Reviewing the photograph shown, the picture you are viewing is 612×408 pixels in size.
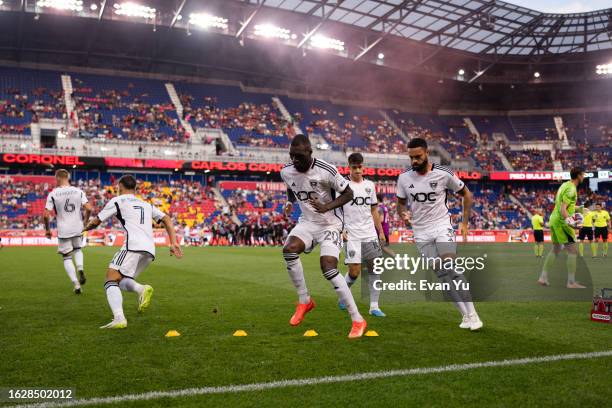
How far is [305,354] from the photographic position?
545 centimetres

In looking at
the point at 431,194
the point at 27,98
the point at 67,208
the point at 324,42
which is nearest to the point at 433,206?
the point at 431,194

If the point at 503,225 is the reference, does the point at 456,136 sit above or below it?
above

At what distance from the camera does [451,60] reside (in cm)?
6031

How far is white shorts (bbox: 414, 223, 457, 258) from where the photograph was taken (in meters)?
7.01

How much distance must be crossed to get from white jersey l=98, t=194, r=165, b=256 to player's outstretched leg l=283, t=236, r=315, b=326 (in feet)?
6.62

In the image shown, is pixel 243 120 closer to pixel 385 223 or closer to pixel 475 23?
pixel 475 23

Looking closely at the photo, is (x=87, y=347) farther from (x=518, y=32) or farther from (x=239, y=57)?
(x=518, y=32)

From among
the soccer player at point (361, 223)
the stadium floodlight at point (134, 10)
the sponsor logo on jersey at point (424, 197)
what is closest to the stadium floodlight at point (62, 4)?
the stadium floodlight at point (134, 10)

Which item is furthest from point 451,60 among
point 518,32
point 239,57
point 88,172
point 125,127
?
point 88,172

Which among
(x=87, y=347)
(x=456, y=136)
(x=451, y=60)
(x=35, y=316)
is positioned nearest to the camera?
(x=87, y=347)

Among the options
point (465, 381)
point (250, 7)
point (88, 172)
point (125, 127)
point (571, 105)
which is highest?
point (250, 7)

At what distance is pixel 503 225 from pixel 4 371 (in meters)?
53.9

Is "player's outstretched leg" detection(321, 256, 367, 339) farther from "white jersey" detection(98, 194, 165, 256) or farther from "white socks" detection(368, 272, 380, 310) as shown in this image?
"white jersey" detection(98, 194, 165, 256)

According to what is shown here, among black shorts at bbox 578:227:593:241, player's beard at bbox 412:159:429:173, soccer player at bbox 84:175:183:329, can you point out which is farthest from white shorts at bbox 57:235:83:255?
black shorts at bbox 578:227:593:241
